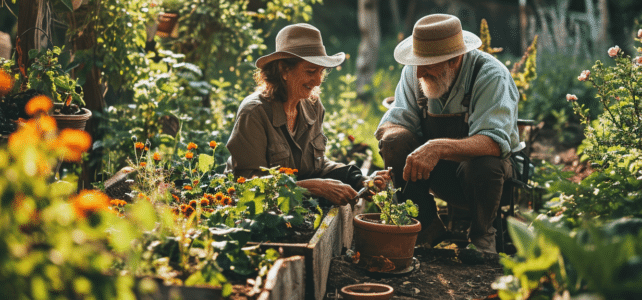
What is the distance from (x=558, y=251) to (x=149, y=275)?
1.18 metres

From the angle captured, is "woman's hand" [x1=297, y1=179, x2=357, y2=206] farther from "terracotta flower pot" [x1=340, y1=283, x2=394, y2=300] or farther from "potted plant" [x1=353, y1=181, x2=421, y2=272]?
"terracotta flower pot" [x1=340, y1=283, x2=394, y2=300]

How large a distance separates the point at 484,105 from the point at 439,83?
0.29 metres

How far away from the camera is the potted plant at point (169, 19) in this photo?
4871mm

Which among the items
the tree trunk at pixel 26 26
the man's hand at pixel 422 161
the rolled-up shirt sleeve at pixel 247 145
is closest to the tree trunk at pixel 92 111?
the tree trunk at pixel 26 26

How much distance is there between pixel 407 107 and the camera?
11.4 feet

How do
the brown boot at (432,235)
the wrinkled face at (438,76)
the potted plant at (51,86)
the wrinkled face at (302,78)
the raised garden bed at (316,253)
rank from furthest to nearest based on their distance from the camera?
the brown boot at (432,235) → the wrinkled face at (438,76) → the wrinkled face at (302,78) → the potted plant at (51,86) → the raised garden bed at (316,253)

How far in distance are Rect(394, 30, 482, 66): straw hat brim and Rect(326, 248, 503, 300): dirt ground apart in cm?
109

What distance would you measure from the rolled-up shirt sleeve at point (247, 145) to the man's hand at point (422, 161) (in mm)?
796

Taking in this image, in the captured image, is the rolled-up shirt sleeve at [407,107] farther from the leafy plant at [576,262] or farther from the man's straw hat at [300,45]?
the leafy plant at [576,262]

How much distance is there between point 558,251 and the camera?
145cm

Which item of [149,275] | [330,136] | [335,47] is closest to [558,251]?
[149,275]

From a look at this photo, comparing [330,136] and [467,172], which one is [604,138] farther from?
[330,136]

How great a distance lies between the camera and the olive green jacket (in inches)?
114

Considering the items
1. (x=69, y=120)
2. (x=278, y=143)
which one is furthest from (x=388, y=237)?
(x=69, y=120)
